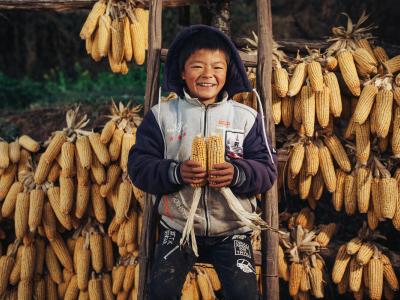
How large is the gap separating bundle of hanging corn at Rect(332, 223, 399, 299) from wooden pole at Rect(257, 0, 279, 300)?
2.11 feet

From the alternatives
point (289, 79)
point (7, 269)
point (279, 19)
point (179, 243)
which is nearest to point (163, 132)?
point (179, 243)

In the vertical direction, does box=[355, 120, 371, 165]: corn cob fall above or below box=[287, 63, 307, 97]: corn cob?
below

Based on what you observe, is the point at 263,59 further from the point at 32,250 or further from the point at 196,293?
the point at 32,250

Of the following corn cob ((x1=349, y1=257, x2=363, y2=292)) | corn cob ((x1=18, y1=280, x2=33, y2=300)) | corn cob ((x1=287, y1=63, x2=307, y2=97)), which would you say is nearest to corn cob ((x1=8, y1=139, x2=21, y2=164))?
corn cob ((x1=18, y1=280, x2=33, y2=300))

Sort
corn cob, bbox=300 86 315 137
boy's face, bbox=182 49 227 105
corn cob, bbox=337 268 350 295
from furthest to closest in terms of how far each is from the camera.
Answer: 1. corn cob, bbox=337 268 350 295
2. corn cob, bbox=300 86 315 137
3. boy's face, bbox=182 49 227 105

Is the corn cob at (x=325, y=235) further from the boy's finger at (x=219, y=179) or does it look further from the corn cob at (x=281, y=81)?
the boy's finger at (x=219, y=179)

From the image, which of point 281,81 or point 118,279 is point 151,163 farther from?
point 118,279

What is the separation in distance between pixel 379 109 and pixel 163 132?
144cm

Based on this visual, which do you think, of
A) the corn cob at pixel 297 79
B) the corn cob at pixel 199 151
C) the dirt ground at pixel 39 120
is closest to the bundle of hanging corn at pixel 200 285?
the corn cob at pixel 199 151

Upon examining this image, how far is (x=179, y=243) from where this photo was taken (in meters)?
3.63

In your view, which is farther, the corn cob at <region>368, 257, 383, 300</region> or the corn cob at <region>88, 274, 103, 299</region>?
the corn cob at <region>88, 274, 103, 299</region>

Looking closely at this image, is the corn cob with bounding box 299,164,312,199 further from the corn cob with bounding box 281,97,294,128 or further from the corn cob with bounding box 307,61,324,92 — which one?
the corn cob with bounding box 307,61,324,92

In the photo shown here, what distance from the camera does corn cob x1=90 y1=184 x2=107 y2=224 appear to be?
15.2ft

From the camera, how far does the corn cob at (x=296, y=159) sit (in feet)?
14.1
